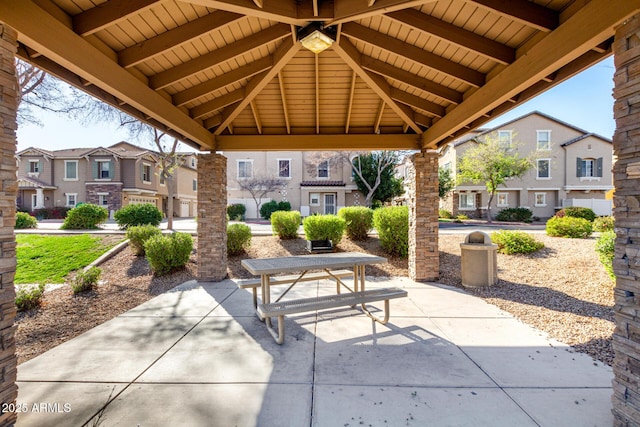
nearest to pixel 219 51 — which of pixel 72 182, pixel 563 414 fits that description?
pixel 563 414

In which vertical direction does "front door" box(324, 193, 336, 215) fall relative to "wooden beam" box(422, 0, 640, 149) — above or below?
below

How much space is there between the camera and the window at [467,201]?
82.2 ft

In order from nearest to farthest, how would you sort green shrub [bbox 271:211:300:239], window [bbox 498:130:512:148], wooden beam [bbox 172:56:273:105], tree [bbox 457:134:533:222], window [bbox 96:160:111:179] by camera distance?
wooden beam [bbox 172:56:273:105]
green shrub [bbox 271:211:300:239]
tree [bbox 457:134:533:222]
window [bbox 498:130:512:148]
window [bbox 96:160:111:179]

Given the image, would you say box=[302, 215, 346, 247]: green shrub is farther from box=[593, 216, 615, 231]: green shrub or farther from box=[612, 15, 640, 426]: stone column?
box=[593, 216, 615, 231]: green shrub

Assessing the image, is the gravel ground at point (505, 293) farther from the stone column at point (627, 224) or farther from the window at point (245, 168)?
the window at point (245, 168)

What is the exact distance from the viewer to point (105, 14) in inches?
112

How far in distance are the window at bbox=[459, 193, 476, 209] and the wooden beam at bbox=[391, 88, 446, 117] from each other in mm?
21749

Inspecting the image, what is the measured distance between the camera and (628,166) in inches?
84.4

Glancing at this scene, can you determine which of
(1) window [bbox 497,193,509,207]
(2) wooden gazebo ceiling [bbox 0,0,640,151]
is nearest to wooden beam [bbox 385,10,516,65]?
(2) wooden gazebo ceiling [bbox 0,0,640,151]

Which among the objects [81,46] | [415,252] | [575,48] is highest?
[81,46]

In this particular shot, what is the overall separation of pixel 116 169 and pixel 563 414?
103ft

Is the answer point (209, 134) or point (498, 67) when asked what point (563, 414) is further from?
point (209, 134)

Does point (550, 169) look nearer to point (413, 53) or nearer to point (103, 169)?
point (413, 53)

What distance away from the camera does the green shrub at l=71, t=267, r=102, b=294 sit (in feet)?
20.0
